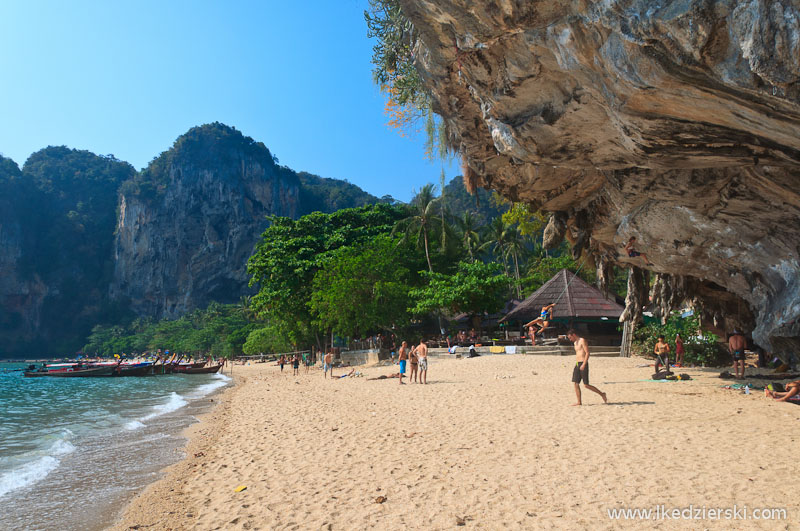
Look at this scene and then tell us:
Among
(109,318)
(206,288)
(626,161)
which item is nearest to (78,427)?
(626,161)

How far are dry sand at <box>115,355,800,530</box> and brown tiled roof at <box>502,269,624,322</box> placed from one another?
13167mm

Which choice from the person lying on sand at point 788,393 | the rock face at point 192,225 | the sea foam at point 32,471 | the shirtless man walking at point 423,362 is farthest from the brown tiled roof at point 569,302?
the rock face at point 192,225

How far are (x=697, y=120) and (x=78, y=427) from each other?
15.1 metres

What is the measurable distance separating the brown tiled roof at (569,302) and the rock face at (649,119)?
1260 centimetres

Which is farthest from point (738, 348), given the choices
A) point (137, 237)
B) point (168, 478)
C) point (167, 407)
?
point (137, 237)

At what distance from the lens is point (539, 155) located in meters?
7.30

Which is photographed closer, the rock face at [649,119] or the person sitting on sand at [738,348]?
the rock face at [649,119]

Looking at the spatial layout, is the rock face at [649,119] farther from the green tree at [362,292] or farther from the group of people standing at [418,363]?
the green tree at [362,292]

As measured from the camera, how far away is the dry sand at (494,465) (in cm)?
421

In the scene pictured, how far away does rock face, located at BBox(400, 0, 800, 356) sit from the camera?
373 cm

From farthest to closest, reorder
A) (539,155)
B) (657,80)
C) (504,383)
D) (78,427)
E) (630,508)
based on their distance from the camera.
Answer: (504,383)
(78,427)
(539,155)
(657,80)
(630,508)

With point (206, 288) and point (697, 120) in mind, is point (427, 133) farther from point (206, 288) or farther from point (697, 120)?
point (206, 288)

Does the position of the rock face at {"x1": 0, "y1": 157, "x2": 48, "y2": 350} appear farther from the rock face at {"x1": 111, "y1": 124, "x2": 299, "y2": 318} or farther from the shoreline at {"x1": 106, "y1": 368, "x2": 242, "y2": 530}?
the shoreline at {"x1": 106, "y1": 368, "x2": 242, "y2": 530}

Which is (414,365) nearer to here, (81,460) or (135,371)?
(81,460)
